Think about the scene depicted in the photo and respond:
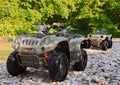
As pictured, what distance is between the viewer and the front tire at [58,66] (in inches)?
374

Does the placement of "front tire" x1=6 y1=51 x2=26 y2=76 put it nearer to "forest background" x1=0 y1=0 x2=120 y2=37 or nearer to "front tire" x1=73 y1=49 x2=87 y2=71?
"front tire" x1=73 y1=49 x2=87 y2=71

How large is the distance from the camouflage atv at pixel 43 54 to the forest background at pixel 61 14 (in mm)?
23248

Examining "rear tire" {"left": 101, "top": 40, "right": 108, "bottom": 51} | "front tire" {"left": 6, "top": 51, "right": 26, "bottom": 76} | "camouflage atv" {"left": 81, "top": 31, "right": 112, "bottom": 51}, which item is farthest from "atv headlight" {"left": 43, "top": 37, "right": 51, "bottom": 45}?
"camouflage atv" {"left": 81, "top": 31, "right": 112, "bottom": 51}

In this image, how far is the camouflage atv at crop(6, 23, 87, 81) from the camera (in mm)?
9638

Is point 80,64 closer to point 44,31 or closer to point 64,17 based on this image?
point 44,31

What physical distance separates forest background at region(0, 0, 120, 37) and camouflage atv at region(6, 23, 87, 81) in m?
23.2

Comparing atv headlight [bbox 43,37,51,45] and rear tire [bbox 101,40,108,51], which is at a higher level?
atv headlight [bbox 43,37,51,45]

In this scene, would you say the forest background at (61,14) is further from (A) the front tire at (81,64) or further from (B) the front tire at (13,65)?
(B) the front tire at (13,65)

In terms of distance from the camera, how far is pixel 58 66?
31.4 ft

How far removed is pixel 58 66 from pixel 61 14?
1242 inches

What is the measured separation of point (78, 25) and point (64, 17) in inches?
152

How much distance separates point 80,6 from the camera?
43406 mm

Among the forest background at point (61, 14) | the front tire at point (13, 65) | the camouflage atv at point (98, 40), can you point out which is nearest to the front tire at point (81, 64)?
the front tire at point (13, 65)

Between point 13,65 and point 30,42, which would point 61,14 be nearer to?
point 13,65
